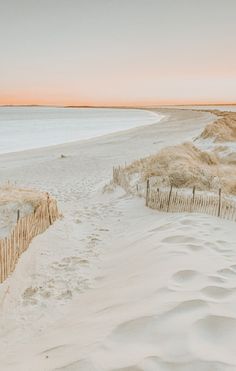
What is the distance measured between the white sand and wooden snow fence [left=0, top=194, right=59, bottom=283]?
14 centimetres

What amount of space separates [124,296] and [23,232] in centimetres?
228

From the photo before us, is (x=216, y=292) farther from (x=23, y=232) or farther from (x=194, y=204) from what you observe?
(x=194, y=204)

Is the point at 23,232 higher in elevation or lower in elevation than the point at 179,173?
lower

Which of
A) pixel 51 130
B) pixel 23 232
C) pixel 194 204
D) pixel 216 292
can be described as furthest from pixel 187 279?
pixel 51 130

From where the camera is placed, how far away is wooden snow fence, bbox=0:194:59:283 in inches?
208

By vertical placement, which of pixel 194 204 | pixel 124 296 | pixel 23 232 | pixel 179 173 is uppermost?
pixel 179 173

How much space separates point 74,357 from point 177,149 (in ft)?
32.6

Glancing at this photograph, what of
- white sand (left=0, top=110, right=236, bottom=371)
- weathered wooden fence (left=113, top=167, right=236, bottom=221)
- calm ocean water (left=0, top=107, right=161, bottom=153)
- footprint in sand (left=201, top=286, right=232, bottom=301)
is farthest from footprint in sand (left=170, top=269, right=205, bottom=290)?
calm ocean water (left=0, top=107, right=161, bottom=153)

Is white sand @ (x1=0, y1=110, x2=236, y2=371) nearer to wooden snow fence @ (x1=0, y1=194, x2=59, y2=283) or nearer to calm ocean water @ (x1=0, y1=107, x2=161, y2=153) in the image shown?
wooden snow fence @ (x1=0, y1=194, x2=59, y2=283)

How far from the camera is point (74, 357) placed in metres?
3.22

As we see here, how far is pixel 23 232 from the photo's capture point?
6.08 meters

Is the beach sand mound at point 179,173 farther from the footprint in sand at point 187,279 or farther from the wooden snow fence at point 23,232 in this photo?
the footprint in sand at point 187,279

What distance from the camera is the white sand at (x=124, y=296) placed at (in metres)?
3.11

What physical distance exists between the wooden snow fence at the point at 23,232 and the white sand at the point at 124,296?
0.46 feet
